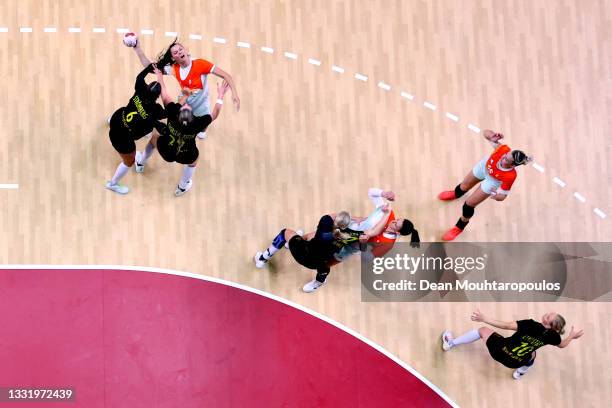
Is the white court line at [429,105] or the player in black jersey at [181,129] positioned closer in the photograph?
the player in black jersey at [181,129]

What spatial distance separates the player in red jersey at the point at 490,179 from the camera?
8.38m

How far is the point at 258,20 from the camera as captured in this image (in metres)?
10.2

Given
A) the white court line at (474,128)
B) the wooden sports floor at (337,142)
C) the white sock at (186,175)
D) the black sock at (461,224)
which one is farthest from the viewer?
the white court line at (474,128)

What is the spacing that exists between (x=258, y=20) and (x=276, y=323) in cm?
427

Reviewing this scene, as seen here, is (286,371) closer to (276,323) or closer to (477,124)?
(276,323)

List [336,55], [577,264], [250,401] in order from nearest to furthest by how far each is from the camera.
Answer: [250,401] → [577,264] → [336,55]

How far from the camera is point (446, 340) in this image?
9070 mm

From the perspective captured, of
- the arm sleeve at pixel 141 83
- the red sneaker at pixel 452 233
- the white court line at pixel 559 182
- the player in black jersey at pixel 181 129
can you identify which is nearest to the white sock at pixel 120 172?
the player in black jersey at pixel 181 129

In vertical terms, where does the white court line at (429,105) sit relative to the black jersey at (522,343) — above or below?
above

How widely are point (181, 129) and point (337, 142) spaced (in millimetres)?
2598

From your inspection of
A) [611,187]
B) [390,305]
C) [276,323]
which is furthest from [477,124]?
[276,323]

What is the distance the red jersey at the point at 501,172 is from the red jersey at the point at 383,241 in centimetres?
134

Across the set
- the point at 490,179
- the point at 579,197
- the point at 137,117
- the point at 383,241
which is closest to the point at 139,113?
the point at 137,117

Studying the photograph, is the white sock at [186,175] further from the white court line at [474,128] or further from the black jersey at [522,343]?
the black jersey at [522,343]
